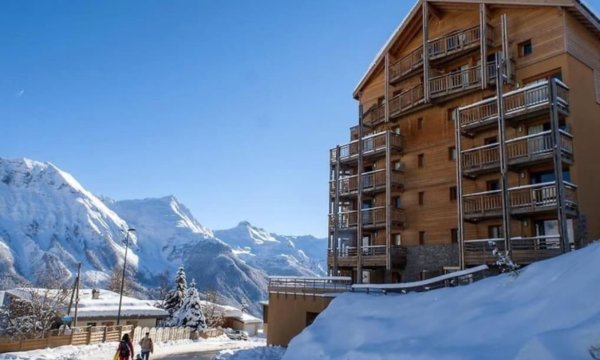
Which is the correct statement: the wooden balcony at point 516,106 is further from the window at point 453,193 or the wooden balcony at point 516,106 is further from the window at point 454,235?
the window at point 454,235

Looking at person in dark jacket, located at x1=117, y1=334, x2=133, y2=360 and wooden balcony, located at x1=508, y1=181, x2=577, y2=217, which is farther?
wooden balcony, located at x1=508, y1=181, x2=577, y2=217

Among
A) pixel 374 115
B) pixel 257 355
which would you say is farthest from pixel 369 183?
pixel 257 355

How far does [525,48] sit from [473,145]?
570 cm

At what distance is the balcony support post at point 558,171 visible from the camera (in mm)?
20422

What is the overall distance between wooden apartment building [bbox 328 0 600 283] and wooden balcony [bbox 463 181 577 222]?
6cm

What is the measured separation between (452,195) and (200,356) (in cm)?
1793

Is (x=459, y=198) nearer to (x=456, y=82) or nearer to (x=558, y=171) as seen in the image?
(x=558, y=171)

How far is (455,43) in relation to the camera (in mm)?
27734

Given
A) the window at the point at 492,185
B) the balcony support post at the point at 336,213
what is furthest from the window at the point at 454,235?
the balcony support post at the point at 336,213

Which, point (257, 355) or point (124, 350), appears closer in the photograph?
point (124, 350)

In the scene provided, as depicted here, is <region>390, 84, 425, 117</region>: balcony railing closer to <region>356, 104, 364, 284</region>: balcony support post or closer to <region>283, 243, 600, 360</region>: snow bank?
<region>356, 104, 364, 284</region>: balcony support post

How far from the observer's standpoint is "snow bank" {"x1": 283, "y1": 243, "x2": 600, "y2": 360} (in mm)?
9852

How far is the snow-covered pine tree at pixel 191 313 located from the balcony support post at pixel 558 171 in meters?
45.7

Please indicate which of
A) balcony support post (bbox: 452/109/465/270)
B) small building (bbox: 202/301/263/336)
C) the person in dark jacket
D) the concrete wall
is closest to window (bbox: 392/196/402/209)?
balcony support post (bbox: 452/109/465/270)
